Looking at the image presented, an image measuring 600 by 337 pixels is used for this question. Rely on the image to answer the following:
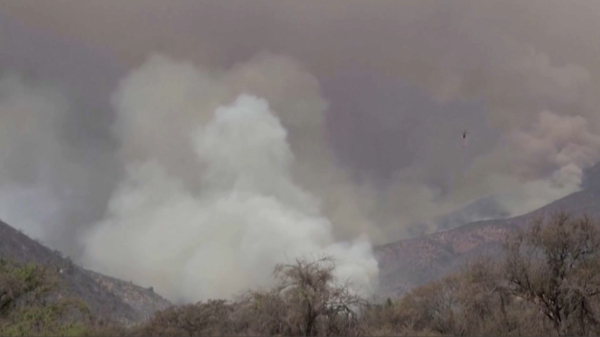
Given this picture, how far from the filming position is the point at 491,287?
42.6 metres

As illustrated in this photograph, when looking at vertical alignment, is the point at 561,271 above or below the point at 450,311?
above

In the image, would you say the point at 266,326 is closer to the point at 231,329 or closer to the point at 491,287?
the point at 231,329

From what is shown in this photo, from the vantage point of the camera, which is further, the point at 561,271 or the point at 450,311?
the point at 450,311

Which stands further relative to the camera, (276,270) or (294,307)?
Result: (276,270)

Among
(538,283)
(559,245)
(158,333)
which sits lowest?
(158,333)

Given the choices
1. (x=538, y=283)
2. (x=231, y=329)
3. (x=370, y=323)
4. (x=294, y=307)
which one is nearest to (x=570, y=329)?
(x=538, y=283)

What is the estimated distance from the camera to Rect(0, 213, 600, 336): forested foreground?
3719 centimetres

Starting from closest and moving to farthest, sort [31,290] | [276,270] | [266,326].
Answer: [266,326] < [276,270] < [31,290]

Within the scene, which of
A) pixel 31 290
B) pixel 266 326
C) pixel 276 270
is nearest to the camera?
pixel 266 326

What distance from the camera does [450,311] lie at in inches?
1841

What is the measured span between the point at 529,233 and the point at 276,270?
61.2ft

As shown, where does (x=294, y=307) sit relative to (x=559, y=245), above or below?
below

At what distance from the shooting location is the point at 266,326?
3700cm

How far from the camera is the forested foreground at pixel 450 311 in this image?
3719cm
